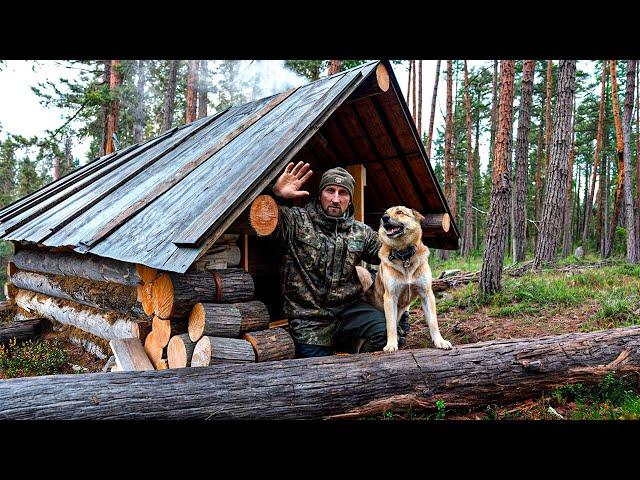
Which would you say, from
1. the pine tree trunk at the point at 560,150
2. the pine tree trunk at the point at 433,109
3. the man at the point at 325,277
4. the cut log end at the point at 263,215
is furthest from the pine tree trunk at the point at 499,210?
the pine tree trunk at the point at 433,109

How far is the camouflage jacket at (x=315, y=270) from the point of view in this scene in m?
4.85

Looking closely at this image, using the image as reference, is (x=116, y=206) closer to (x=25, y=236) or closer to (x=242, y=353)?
(x=25, y=236)

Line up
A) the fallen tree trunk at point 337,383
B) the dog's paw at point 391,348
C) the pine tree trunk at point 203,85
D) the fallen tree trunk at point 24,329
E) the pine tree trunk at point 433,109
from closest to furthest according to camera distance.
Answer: the fallen tree trunk at point 337,383 < the dog's paw at point 391,348 < the fallen tree trunk at point 24,329 < the pine tree trunk at point 203,85 < the pine tree trunk at point 433,109

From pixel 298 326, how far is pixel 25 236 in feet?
15.1

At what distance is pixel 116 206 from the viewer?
5754mm

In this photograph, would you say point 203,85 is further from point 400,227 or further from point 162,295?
point 400,227

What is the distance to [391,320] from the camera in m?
4.62

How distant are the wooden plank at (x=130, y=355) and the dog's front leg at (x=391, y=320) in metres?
2.52

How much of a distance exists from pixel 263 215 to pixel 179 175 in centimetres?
211

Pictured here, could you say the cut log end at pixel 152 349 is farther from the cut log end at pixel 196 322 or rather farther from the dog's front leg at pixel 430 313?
the dog's front leg at pixel 430 313

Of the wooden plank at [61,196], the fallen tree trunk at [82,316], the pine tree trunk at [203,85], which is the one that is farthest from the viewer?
the pine tree trunk at [203,85]

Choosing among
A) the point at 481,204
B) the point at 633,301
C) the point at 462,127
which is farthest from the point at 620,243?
the point at 633,301

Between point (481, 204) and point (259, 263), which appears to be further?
point (481, 204)

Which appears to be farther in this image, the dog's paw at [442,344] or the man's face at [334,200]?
the man's face at [334,200]
